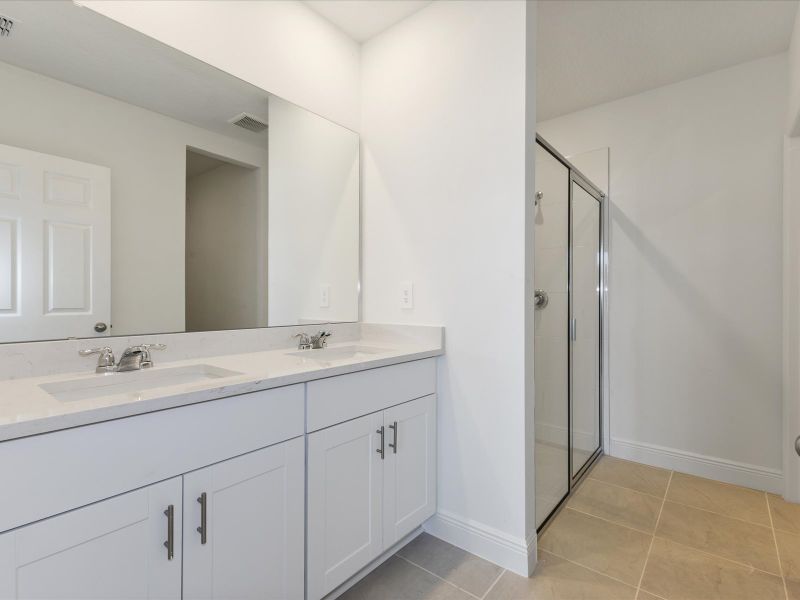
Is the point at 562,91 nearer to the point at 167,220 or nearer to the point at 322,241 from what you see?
the point at 322,241

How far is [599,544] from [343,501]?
3.90ft

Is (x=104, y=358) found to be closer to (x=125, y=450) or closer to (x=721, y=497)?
(x=125, y=450)

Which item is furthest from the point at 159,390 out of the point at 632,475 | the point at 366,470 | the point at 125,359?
the point at 632,475

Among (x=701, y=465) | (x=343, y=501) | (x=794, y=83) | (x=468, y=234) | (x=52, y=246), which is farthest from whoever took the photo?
(x=701, y=465)

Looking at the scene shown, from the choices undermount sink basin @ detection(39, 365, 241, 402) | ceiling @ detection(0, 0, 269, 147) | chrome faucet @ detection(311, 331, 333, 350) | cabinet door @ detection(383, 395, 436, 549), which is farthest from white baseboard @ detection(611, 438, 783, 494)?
ceiling @ detection(0, 0, 269, 147)

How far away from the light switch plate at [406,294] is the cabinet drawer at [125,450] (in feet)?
2.85

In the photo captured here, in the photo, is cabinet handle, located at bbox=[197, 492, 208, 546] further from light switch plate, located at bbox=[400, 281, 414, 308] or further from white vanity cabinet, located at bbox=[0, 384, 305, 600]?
light switch plate, located at bbox=[400, 281, 414, 308]

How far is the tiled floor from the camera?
56.1 inches

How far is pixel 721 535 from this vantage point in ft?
5.82

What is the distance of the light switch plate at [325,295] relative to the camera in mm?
A: 1968

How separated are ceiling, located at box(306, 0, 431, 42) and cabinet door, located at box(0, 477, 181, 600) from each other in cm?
205

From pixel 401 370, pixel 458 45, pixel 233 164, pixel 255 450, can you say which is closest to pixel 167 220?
pixel 233 164

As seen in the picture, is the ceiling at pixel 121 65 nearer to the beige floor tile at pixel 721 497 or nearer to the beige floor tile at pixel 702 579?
the beige floor tile at pixel 702 579

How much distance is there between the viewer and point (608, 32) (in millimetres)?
2029
